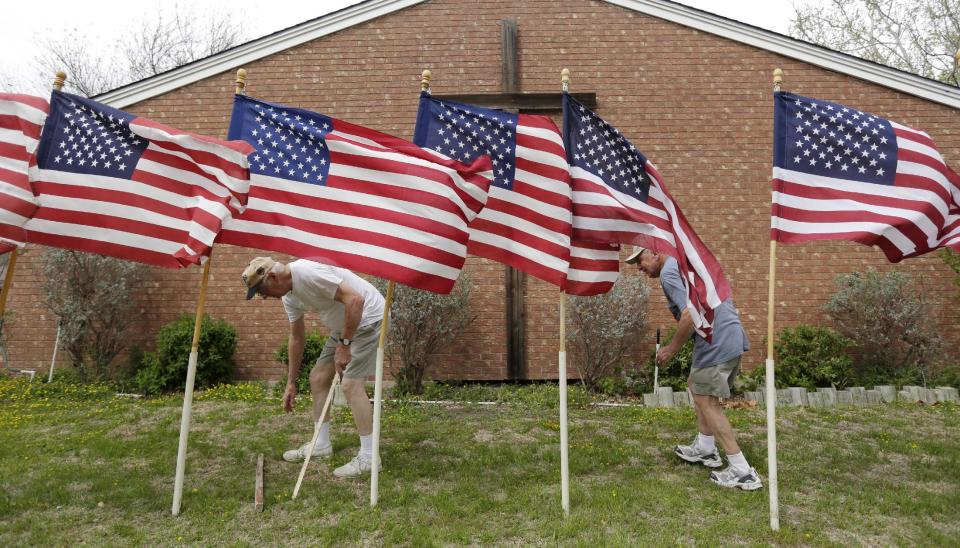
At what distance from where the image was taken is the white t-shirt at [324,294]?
15.8 feet

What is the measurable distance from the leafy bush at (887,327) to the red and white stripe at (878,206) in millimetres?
4733

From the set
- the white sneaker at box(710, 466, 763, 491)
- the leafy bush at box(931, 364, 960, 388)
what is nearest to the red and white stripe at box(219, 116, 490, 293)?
the white sneaker at box(710, 466, 763, 491)

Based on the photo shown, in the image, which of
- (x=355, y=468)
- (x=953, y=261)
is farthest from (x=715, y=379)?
(x=953, y=261)

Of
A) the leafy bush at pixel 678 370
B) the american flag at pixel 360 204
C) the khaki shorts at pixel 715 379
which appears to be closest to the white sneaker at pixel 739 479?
the khaki shorts at pixel 715 379

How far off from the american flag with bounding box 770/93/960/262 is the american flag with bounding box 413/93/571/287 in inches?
64.5

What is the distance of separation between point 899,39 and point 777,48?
14257 mm

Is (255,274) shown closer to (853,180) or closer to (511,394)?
(853,180)

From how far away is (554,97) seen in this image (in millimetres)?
9891

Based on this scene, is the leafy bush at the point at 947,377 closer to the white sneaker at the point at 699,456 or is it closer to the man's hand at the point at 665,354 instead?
the white sneaker at the point at 699,456

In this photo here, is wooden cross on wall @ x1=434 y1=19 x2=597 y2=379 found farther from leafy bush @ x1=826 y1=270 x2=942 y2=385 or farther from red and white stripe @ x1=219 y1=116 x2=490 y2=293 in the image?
red and white stripe @ x1=219 y1=116 x2=490 y2=293

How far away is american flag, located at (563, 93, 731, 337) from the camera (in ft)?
15.3

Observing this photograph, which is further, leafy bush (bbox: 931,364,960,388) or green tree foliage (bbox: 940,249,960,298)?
green tree foliage (bbox: 940,249,960,298)

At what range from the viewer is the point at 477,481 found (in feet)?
16.4

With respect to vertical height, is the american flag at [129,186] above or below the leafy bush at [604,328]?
above
